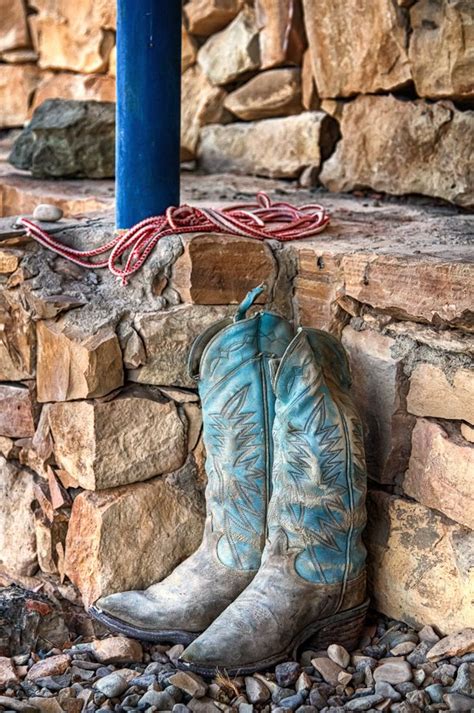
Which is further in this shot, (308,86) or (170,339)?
(308,86)

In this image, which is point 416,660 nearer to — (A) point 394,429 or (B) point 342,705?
(B) point 342,705

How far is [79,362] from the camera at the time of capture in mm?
2172

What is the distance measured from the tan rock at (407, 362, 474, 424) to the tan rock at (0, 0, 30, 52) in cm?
394

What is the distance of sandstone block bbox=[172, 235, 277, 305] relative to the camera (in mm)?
2221

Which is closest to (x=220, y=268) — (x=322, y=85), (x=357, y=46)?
(x=357, y=46)

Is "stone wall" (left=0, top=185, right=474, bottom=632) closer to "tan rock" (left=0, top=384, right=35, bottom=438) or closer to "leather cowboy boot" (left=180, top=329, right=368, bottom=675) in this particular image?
"tan rock" (left=0, top=384, right=35, bottom=438)

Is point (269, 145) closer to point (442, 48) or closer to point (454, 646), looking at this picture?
point (442, 48)

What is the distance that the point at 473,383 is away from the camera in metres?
1.92

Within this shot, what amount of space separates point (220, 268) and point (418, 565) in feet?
2.53

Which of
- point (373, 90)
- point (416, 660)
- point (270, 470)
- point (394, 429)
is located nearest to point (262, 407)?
point (270, 470)

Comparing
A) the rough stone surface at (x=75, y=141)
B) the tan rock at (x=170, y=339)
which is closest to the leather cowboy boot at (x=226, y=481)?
the tan rock at (x=170, y=339)

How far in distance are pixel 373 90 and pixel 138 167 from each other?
1247 millimetres

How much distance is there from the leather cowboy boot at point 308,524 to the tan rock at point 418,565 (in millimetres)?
114

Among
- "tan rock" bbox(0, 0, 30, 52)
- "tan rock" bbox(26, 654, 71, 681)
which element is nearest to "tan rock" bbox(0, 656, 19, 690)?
"tan rock" bbox(26, 654, 71, 681)
